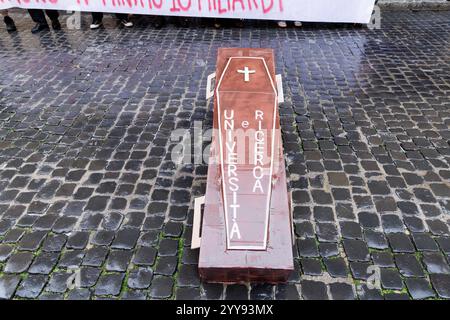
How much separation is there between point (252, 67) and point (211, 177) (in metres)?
1.19

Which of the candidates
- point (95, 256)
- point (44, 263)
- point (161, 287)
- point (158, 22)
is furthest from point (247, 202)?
point (158, 22)

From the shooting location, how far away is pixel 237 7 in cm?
823

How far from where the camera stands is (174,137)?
4.86 metres

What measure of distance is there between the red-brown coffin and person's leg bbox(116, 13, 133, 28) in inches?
235

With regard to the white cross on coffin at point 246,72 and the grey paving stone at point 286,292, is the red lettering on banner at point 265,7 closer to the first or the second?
the white cross on coffin at point 246,72

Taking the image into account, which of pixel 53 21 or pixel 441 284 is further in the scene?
pixel 53 21

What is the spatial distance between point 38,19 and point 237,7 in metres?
4.86

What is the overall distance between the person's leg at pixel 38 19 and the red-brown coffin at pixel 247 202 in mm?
6985

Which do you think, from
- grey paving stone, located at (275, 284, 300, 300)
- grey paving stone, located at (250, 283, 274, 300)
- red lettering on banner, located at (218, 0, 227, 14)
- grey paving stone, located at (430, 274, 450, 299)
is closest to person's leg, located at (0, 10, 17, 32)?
red lettering on banner, located at (218, 0, 227, 14)

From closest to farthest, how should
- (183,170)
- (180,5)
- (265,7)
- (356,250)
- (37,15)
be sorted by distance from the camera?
(356,250) → (183,170) → (265,7) → (180,5) → (37,15)

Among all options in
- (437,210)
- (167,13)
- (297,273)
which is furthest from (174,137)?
(167,13)

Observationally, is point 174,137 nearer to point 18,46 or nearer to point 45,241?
point 45,241

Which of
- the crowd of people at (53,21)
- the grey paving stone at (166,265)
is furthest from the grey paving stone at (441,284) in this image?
the crowd of people at (53,21)

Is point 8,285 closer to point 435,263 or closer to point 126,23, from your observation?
point 435,263
